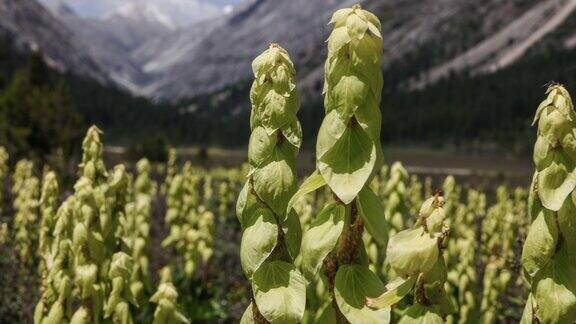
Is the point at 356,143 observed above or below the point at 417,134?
below

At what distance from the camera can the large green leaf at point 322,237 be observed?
5.04 ft

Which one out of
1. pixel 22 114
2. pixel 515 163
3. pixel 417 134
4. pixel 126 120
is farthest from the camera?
pixel 126 120

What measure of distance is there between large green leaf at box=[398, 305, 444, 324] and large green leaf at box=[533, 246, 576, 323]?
29 cm

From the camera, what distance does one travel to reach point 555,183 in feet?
5.46

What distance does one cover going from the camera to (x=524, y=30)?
19250cm

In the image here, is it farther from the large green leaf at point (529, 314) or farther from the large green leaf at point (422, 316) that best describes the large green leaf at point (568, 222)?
the large green leaf at point (422, 316)

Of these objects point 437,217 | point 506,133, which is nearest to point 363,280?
point 437,217

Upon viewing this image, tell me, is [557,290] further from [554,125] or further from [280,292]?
[280,292]

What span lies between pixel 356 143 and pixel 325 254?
0.28 m

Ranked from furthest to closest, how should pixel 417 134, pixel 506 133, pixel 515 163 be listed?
pixel 417 134 → pixel 506 133 → pixel 515 163

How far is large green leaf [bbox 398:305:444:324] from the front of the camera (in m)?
1.58

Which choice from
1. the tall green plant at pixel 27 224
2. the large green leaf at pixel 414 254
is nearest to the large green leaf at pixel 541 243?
the large green leaf at pixel 414 254

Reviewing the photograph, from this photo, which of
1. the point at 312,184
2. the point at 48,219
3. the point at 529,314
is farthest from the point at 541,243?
the point at 48,219

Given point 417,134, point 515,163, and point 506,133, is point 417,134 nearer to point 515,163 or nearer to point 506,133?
point 506,133
